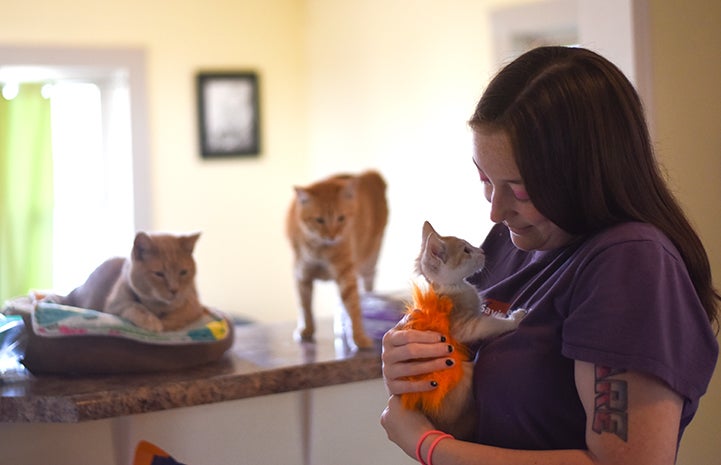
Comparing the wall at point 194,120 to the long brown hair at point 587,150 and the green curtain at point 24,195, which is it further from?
the long brown hair at point 587,150

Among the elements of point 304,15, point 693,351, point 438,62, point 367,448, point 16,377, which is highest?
point 304,15

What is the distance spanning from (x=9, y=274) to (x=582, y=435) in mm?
4100

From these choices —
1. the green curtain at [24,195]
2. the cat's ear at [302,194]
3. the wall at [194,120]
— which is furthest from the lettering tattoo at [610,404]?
the green curtain at [24,195]

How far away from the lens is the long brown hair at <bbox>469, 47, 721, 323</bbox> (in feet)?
3.21

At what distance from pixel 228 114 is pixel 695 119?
3.50 m

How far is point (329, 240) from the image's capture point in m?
1.89

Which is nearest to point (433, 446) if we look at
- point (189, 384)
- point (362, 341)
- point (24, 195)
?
point (189, 384)

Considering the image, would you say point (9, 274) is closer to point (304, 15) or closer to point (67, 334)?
point (304, 15)

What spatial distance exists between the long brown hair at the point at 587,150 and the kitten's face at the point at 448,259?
0.63 ft

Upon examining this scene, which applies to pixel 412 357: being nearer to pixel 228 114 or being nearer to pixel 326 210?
pixel 326 210

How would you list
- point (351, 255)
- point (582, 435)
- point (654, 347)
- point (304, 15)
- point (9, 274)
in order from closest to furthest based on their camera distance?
point (654, 347), point (582, 435), point (351, 255), point (9, 274), point (304, 15)

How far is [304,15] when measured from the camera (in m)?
4.95

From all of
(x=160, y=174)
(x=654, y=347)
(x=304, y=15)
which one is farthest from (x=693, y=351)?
(x=304, y=15)

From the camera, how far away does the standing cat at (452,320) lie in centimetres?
109
